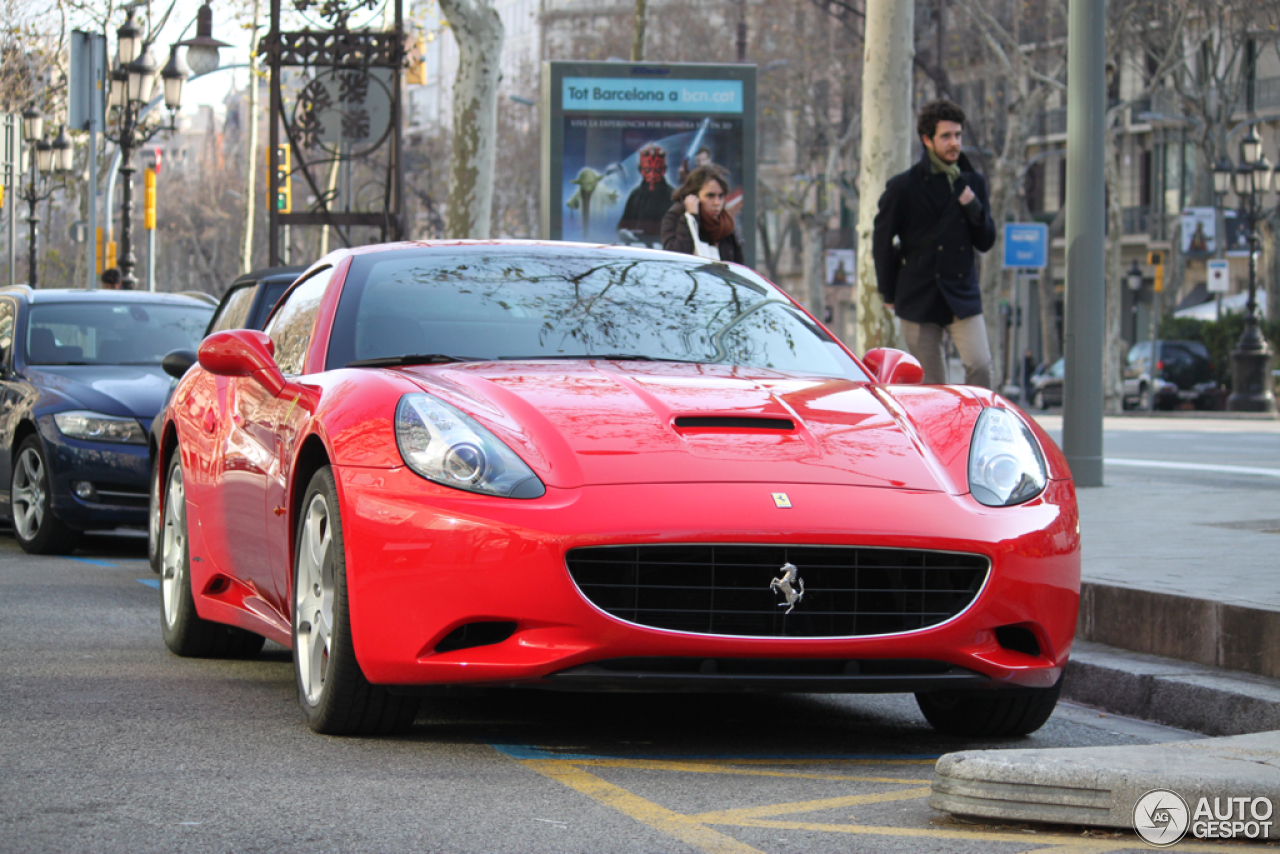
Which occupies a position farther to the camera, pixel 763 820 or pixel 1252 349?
pixel 1252 349

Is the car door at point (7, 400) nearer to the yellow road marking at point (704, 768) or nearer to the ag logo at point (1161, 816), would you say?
the yellow road marking at point (704, 768)

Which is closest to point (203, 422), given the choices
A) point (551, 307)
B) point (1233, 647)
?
point (551, 307)

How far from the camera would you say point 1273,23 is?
3866cm

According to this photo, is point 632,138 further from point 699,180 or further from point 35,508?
point 35,508

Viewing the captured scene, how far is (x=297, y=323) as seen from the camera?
632 centimetres

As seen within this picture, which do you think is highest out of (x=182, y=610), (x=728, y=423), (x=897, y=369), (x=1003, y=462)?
(x=897, y=369)

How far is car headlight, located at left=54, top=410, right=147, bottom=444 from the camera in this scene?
10883mm

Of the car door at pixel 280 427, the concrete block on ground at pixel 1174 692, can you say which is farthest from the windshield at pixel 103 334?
the concrete block on ground at pixel 1174 692

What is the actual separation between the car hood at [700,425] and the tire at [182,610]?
65.3 inches

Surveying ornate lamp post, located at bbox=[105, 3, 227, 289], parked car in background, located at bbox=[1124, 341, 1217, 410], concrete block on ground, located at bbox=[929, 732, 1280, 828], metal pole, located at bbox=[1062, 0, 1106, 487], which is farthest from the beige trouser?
parked car in background, located at bbox=[1124, 341, 1217, 410]

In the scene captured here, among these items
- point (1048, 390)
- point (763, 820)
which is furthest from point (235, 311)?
point (1048, 390)

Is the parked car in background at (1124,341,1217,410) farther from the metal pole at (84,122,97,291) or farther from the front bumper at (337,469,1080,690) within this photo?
the front bumper at (337,469,1080,690)

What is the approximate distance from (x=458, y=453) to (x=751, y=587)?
787mm

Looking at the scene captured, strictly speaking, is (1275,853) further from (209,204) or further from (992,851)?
(209,204)
